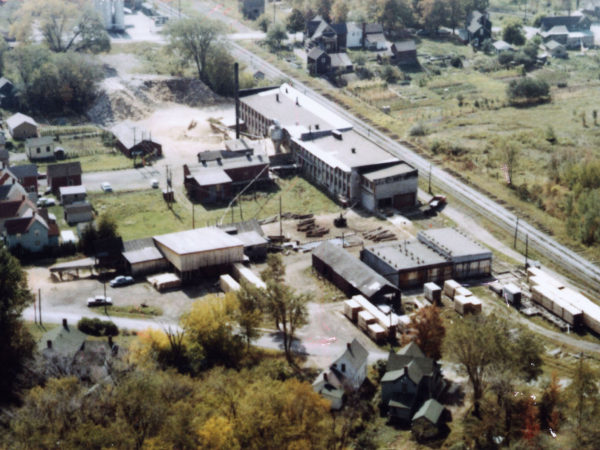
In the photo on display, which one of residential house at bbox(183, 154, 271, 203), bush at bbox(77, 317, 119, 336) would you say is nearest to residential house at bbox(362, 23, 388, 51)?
residential house at bbox(183, 154, 271, 203)

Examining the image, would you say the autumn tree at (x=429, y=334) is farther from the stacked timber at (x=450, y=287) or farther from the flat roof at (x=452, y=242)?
the flat roof at (x=452, y=242)

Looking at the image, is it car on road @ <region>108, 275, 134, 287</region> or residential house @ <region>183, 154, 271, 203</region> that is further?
residential house @ <region>183, 154, 271, 203</region>

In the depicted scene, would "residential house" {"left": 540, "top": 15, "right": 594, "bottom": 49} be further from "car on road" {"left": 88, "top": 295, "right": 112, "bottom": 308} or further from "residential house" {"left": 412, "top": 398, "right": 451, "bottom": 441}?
"residential house" {"left": 412, "top": 398, "right": 451, "bottom": 441}

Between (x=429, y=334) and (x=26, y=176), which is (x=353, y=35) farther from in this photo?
(x=429, y=334)

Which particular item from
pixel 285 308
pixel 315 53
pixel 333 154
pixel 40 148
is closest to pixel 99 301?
pixel 285 308

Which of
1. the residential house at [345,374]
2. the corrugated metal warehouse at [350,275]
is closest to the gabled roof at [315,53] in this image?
the corrugated metal warehouse at [350,275]
